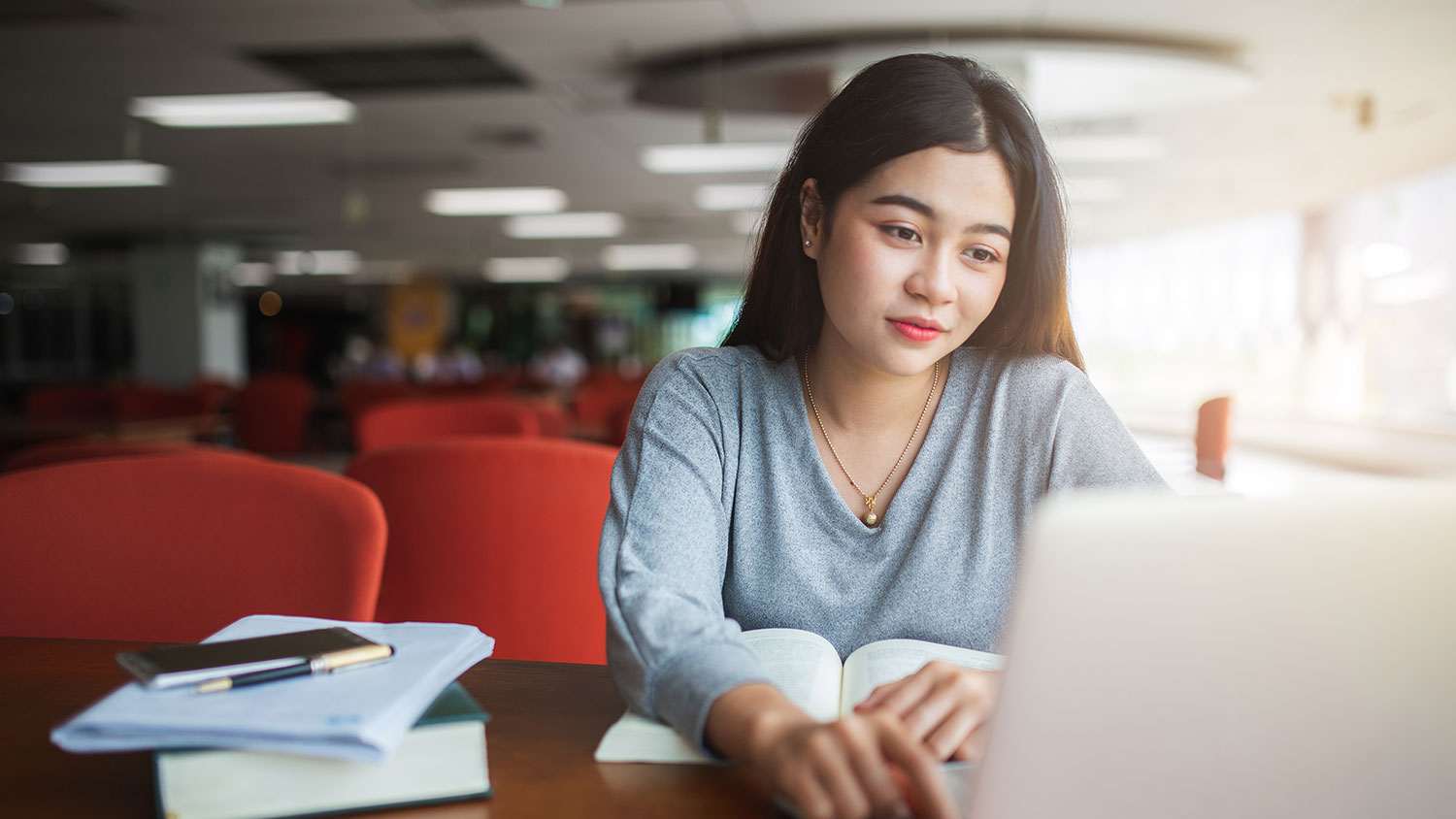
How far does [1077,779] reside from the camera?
1.56 ft

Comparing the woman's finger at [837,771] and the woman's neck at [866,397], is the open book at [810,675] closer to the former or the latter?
the woman's finger at [837,771]

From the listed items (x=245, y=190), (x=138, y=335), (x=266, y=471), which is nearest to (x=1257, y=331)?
(x=245, y=190)

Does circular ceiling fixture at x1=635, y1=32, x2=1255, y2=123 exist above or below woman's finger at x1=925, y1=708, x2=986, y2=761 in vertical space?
above

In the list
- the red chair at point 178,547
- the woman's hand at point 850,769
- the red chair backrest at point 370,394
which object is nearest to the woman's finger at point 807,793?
the woman's hand at point 850,769

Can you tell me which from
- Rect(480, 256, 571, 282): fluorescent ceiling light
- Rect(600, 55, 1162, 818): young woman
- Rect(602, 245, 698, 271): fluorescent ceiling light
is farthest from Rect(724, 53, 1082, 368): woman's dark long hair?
Rect(480, 256, 571, 282): fluorescent ceiling light

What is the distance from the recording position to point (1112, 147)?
26.9 feet

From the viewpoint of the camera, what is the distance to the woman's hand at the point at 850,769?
55cm

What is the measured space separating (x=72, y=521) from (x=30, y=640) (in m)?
0.21

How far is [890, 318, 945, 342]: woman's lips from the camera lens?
1.01m

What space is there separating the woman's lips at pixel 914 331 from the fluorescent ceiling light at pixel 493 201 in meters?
9.65

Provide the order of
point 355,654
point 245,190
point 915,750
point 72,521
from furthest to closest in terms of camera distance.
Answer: point 245,190
point 72,521
point 355,654
point 915,750

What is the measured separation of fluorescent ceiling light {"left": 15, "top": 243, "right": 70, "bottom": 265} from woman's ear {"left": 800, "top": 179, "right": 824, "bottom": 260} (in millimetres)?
15945

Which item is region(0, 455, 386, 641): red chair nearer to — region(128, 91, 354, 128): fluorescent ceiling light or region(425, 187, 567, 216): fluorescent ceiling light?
region(128, 91, 354, 128): fluorescent ceiling light

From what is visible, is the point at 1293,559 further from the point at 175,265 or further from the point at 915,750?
the point at 175,265
